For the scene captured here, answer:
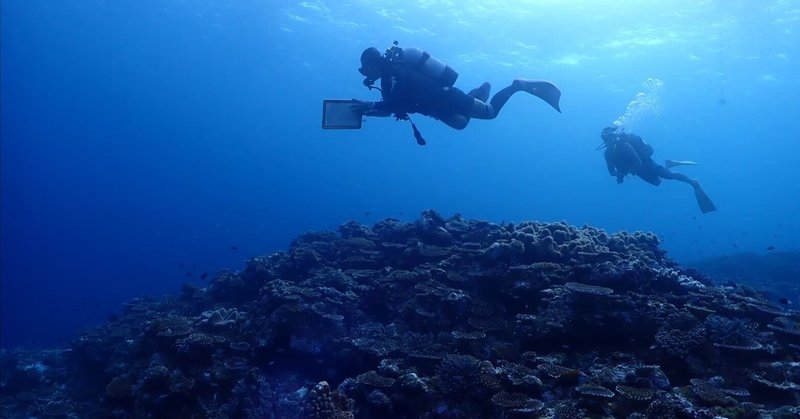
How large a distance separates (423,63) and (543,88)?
484 cm

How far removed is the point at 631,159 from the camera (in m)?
18.0

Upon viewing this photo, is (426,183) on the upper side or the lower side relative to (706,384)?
upper

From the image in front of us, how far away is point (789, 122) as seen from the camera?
71188mm

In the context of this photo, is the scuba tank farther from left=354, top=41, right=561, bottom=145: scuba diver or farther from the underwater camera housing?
the underwater camera housing

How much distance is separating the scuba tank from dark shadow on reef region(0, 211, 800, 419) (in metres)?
4.36

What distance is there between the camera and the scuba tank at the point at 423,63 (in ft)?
36.3

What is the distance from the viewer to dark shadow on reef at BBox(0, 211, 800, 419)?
680 cm

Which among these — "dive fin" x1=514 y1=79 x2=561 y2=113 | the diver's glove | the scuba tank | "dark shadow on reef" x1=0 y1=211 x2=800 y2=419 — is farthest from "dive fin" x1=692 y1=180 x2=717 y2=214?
the diver's glove

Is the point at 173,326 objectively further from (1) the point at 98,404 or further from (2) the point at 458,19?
(2) the point at 458,19

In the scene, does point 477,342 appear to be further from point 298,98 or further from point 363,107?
point 298,98

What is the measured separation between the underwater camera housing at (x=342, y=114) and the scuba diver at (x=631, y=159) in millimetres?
11243

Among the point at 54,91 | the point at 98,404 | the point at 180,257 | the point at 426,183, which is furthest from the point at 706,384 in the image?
the point at 426,183

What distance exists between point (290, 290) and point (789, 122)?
90.2 metres

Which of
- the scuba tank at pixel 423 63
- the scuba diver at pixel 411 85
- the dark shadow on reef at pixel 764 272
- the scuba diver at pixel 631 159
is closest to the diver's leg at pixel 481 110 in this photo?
the scuba diver at pixel 411 85
